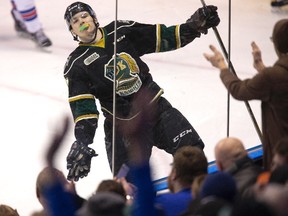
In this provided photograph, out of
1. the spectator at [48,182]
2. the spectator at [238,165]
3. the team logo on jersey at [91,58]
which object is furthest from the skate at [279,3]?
the spectator at [48,182]

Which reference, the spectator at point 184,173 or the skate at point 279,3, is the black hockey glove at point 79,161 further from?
the skate at point 279,3

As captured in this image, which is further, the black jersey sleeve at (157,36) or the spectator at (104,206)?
the black jersey sleeve at (157,36)

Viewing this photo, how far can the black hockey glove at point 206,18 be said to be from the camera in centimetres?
379

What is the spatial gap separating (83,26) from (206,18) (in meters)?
0.48

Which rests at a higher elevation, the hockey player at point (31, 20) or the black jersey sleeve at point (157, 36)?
the hockey player at point (31, 20)

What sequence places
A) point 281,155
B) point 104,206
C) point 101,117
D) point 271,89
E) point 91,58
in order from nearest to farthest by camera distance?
1. point 104,206
2. point 281,155
3. point 271,89
4. point 91,58
5. point 101,117

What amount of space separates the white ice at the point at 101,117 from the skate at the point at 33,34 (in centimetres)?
4

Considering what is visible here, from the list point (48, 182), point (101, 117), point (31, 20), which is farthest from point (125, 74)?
point (31, 20)

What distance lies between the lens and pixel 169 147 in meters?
3.88

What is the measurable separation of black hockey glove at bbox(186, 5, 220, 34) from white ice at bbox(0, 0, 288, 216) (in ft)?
0.42

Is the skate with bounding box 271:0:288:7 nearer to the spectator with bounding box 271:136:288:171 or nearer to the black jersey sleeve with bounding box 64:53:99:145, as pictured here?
the black jersey sleeve with bounding box 64:53:99:145

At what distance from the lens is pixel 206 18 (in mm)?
3805

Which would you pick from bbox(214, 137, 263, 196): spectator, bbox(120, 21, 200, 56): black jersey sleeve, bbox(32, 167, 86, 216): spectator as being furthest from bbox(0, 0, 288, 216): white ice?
bbox(32, 167, 86, 216): spectator

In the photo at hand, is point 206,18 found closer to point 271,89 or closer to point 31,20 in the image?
point 271,89
